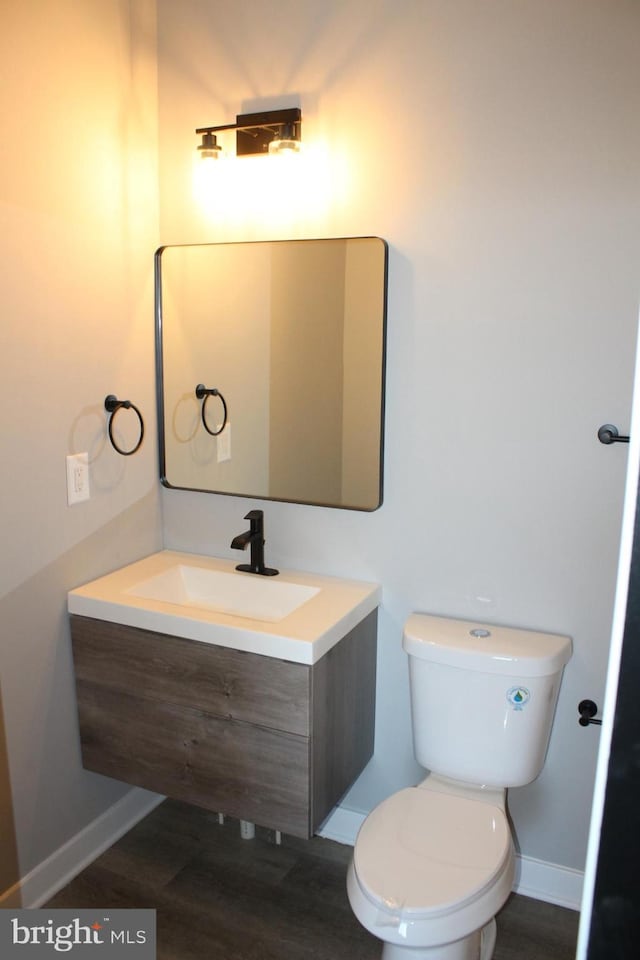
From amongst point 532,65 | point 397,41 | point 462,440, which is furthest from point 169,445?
point 532,65

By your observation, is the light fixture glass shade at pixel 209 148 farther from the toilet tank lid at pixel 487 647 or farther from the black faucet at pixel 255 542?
the toilet tank lid at pixel 487 647

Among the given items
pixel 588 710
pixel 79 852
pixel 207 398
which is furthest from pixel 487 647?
pixel 79 852

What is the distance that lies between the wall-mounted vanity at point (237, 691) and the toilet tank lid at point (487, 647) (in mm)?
194

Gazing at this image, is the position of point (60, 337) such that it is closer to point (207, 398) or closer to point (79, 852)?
point (207, 398)

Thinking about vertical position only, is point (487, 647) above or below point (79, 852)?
above

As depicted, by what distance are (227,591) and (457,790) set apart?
866 mm

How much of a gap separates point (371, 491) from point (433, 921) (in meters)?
1.07

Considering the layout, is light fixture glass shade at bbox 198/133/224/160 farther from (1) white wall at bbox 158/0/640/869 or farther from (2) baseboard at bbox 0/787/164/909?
(2) baseboard at bbox 0/787/164/909

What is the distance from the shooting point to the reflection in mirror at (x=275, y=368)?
212cm

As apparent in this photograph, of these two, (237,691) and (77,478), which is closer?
(237,691)

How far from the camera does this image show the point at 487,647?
6.24 ft

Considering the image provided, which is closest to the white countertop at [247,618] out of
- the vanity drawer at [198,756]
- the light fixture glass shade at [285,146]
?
the vanity drawer at [198,756]

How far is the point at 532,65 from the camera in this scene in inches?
71.5

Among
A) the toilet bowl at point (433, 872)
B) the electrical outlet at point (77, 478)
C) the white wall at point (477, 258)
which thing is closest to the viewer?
the toilet bowl at point (433, 872)
